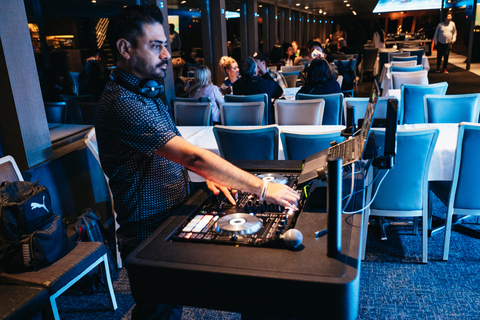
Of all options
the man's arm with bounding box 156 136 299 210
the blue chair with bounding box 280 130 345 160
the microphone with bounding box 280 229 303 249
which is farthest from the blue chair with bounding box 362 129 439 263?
the microphone with bounding box 280 229 303 249

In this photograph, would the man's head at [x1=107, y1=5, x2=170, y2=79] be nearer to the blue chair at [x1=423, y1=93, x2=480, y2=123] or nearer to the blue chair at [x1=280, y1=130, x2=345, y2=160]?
the blue chair at [x1=280, y1=130, x2=345, y2=160]

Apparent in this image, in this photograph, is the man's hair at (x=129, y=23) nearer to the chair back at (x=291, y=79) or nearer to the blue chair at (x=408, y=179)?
the blue chair at (x=408, y=179)

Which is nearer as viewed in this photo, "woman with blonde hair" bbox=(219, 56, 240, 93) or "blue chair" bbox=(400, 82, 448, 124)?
"blue chair" bbox=(400, 82, 448, 124)

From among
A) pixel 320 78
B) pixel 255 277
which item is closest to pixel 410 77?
pixel 320 78

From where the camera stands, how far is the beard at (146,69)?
1.38 metres

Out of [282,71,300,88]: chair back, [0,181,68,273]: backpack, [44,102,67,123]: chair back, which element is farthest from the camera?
[282,71,300,88]: chair back

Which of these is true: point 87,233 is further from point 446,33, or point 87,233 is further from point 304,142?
point 446,33

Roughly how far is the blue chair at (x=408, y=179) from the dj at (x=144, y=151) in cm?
134

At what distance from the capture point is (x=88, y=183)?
311cm

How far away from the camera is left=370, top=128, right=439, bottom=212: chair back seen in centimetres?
232

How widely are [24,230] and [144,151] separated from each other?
1042 mm

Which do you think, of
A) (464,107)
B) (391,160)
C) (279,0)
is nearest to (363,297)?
(391,160)

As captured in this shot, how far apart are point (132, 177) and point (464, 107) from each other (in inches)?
125

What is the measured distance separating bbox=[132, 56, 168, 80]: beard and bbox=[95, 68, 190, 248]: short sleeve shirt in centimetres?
4
